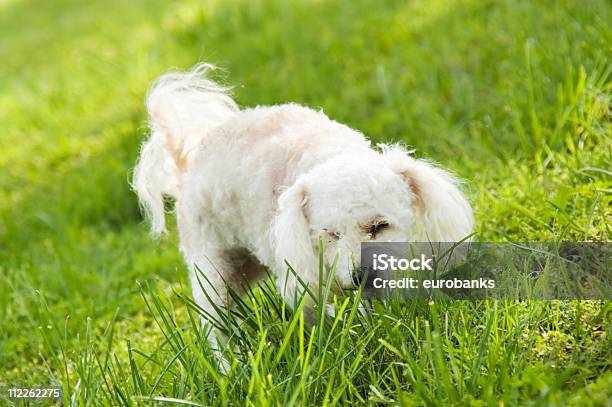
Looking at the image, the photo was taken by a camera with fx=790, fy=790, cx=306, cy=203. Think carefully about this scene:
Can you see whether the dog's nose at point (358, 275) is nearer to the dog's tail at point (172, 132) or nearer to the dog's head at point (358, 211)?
the dog's head at point (358, 211)

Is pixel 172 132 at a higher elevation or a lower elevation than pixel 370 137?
higher

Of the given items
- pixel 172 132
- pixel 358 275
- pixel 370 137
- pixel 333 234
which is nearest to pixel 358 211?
pixel 333 234

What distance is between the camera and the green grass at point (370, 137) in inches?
96.0

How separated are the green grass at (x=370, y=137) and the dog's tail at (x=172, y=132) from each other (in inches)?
19.8

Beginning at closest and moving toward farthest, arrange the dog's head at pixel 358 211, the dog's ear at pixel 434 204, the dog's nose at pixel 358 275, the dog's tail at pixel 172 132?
the dog's nose at pixel 358 275 → the dog's head at pixel 358 211 → the dog's ear at pixel 434 204 → the dog's tail at pixel 172 132

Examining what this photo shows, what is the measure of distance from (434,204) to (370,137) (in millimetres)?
2580

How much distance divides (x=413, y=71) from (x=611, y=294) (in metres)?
3.62

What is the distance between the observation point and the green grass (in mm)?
2438

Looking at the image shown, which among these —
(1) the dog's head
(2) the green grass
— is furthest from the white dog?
(2) the green grass

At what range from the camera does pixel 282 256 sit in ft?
9.24

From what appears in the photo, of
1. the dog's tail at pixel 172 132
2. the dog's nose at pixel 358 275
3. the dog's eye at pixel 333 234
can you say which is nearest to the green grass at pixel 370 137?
the dog's nose at pixel 358 275

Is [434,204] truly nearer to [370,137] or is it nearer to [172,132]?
[172,132]

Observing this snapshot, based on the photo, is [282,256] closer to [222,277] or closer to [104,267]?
[222,277]

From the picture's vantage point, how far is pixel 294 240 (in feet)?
9.18
